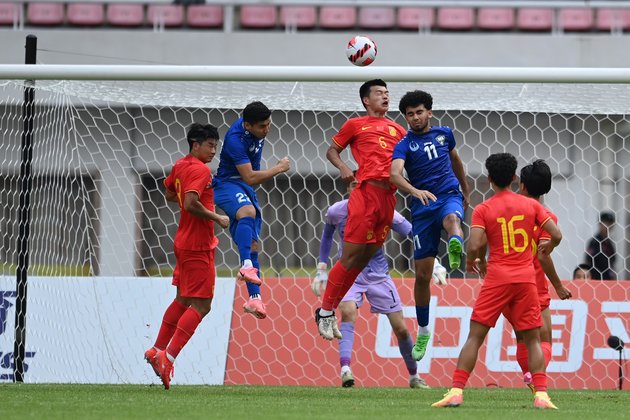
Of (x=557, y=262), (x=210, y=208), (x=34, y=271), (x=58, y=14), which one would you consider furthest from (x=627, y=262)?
(x=58, y=14)

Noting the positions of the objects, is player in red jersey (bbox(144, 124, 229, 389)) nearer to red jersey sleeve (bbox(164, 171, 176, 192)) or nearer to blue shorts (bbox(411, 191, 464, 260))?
red jersey sleeve (bbox(164, 171, 176, 192))

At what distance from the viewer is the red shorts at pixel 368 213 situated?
27.4 feet

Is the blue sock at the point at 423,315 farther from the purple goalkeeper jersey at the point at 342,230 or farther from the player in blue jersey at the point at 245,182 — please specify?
the player in blue jersey at the point at 245,182

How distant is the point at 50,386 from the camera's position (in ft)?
28.5

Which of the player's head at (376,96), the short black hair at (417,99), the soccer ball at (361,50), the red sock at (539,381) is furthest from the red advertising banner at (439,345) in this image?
the red sock at (539,381)

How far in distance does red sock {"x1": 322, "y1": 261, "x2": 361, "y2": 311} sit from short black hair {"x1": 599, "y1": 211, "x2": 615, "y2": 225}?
4095mm

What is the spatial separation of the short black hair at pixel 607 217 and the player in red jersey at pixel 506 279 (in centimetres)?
499

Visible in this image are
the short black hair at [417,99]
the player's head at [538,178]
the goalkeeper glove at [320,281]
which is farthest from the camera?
the goalkeeper glove at [320,281]

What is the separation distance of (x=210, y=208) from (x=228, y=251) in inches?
163

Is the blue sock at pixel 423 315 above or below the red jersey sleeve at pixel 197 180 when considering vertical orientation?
below

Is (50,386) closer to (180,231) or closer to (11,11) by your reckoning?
(180,231)

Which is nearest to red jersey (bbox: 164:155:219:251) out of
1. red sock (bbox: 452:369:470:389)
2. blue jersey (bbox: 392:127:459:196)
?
blue jersey (bbox: 392:127:459:196)

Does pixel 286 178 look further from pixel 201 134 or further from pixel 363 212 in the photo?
pixel 363 212

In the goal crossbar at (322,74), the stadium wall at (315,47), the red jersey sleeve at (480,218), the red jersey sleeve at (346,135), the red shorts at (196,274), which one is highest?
the stadium wall at (315,47)
